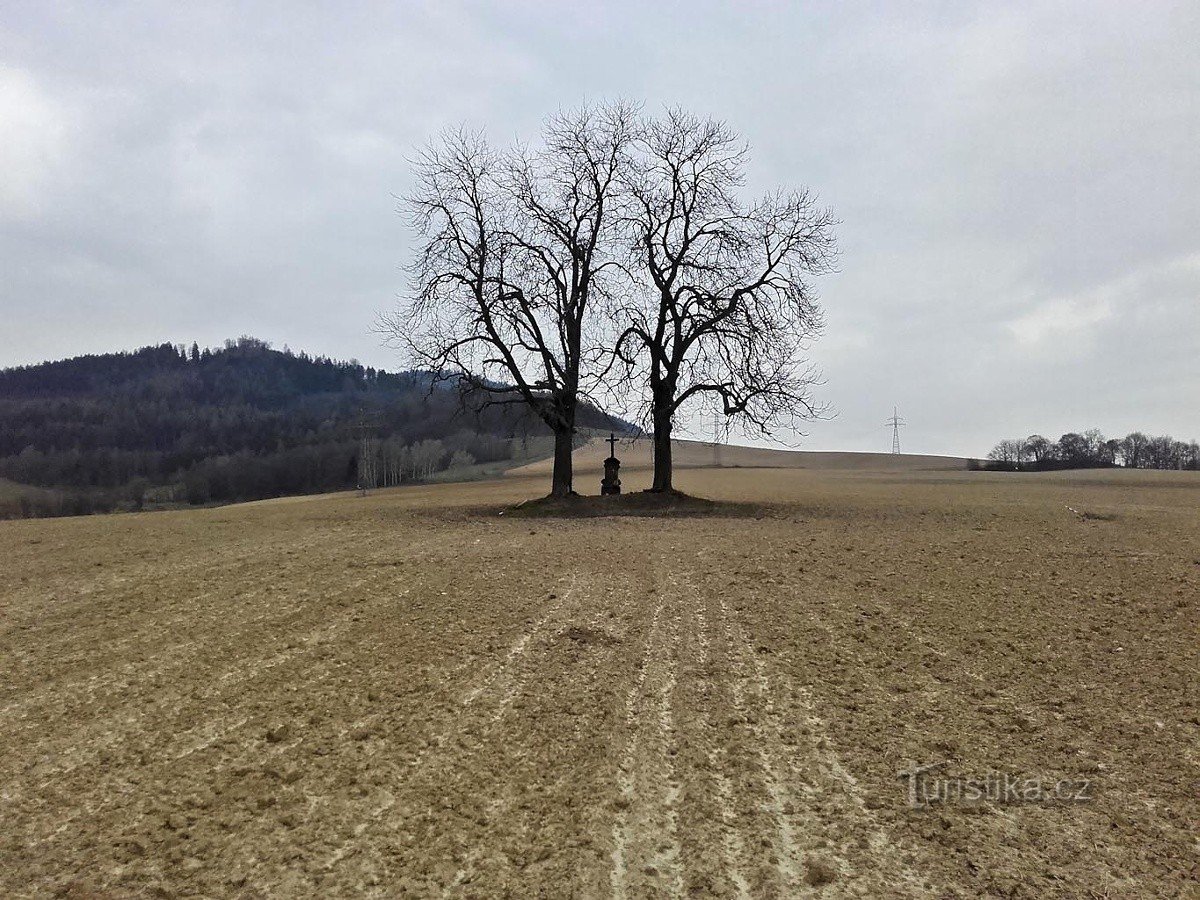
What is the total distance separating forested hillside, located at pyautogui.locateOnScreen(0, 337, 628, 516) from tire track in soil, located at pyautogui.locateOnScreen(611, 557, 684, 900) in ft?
Result: 151

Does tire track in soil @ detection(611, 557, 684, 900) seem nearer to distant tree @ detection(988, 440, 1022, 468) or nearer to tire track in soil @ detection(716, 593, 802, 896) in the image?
tire track in soil @ detection(716, 593, 802, 896)

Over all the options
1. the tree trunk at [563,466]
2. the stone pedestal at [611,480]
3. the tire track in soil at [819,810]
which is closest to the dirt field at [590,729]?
the tire track in soil at [819,810]

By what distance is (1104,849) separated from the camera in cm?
379

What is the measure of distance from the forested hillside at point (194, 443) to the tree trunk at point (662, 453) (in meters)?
28.2

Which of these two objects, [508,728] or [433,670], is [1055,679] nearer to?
[508,728]

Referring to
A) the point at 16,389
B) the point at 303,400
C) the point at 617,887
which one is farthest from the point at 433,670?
the point at 16,389

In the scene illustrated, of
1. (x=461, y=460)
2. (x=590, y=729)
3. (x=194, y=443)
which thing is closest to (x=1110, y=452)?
(x=461, y=460)

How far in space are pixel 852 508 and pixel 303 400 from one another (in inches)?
7518

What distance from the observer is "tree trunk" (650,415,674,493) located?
77.9 feet

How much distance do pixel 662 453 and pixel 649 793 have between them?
67.2ft

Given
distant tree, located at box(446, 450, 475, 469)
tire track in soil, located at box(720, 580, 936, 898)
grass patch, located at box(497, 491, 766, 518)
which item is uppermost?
distant tree, located at box(446, 450, 475, 469)

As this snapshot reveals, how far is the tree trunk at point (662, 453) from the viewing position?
2375 cm

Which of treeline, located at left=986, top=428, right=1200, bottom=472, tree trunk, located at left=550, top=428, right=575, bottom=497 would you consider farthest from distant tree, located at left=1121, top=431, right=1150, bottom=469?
tree trunk, located at left=550, top=428, right=575, bottom=497

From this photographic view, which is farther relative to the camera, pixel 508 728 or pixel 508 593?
pixel 508 593
